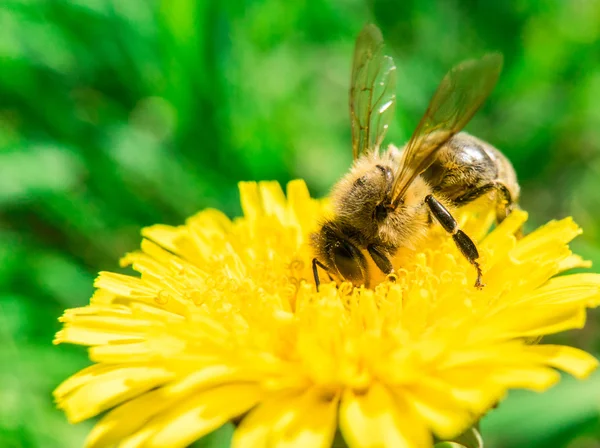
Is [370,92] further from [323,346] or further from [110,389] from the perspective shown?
[110,389]

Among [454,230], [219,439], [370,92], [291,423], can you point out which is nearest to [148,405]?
[291,423]

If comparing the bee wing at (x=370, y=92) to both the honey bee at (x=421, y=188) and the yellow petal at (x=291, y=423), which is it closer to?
Result: the honey bee at (x=421, y=188)

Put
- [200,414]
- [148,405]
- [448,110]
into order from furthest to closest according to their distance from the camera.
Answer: [448,110]
[148,405]
[200,414]

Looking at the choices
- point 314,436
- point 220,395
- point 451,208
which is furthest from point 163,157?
point 314,436

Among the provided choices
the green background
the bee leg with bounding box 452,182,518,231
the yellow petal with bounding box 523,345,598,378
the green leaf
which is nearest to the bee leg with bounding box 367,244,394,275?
the bee leg with bounding box 452,182,518,231

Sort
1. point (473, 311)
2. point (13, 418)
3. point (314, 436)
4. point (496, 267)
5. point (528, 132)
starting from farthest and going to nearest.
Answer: point (528, 132) < point (13, 418) < point (496, 267) < point (473, 311) < point (314, 436)

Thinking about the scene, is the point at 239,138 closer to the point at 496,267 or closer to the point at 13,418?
the point at 13,418

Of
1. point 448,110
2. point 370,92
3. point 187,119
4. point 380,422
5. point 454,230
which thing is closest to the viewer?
point 380,422
